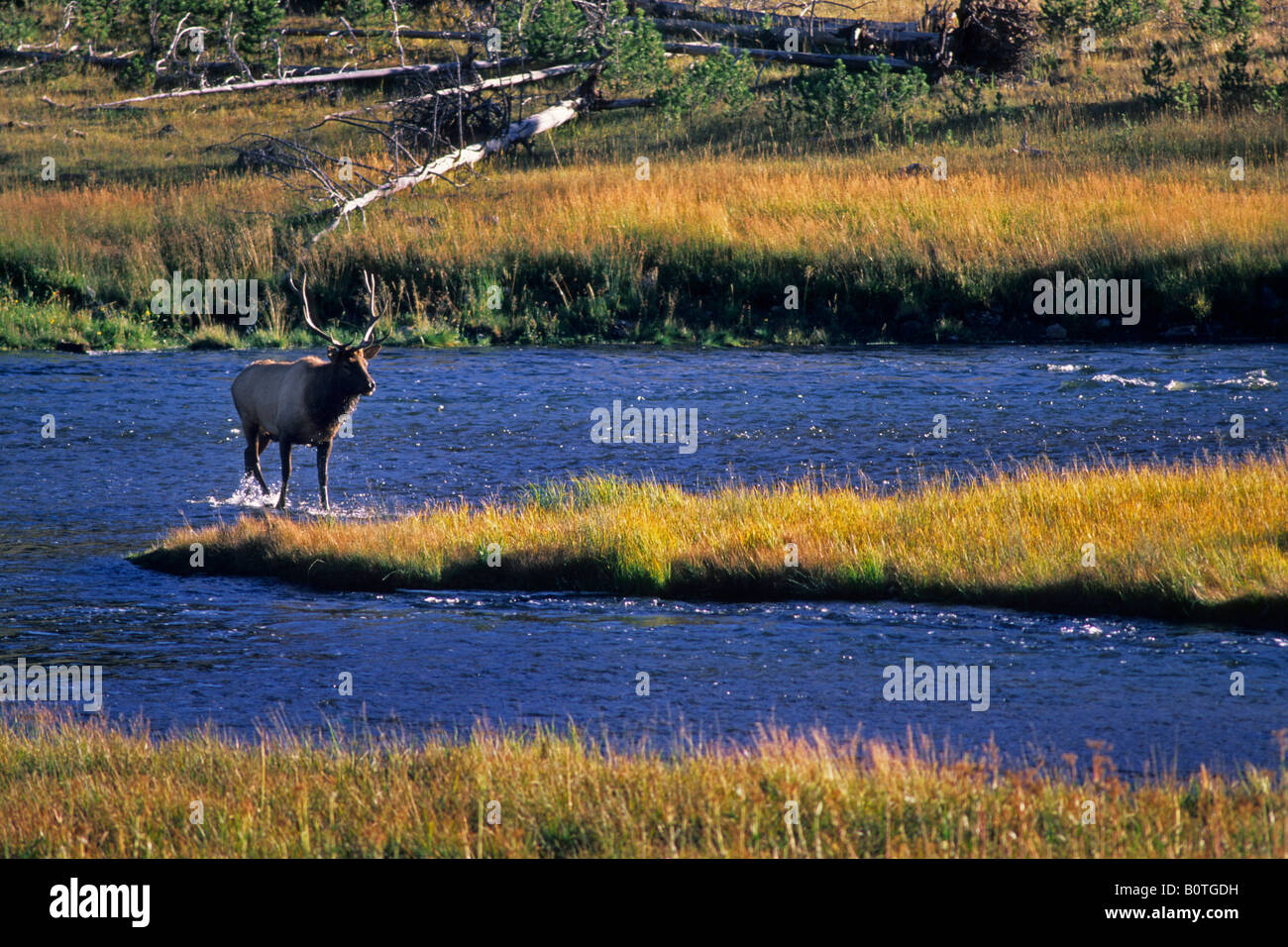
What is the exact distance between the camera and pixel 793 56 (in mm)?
36250

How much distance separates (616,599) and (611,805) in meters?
4.77

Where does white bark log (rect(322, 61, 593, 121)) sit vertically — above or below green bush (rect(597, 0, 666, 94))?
below

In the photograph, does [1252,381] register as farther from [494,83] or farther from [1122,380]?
A: [494,83]

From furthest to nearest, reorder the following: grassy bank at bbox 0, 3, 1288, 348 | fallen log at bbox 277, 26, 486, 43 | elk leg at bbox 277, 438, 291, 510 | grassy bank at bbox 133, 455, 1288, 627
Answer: fallen log at bbox 277, 26, 486, 43 → grassy bank at bbox 0, 3, 1288, 348 → elk leg at bbox 277, 438, 291, 510 → grassy bank at bbox 133, 455, 1288, 627

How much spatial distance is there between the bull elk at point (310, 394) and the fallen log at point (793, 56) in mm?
22640

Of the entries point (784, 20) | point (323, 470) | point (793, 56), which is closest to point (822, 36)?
point (793, 56)

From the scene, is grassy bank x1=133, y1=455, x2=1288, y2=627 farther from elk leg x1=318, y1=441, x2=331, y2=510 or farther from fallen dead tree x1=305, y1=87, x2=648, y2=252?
fallen dead tree x1=305, y1=87, x2=648, y2=252

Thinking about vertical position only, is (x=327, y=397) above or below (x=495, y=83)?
below

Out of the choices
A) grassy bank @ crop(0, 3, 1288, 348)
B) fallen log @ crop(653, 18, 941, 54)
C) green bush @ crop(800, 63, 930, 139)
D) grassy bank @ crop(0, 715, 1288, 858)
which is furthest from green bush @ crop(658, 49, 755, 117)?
grassy bank @ crop(0, 715, 1288, 858)

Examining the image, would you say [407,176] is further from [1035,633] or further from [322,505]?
[1035,633]

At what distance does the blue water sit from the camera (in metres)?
8.23

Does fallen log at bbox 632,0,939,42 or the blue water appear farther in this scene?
fallen log at bbox 632,0,939,42

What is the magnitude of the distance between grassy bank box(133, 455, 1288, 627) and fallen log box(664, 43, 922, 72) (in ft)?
79.8

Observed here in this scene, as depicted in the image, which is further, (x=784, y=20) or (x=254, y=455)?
(x=784, y=20)
